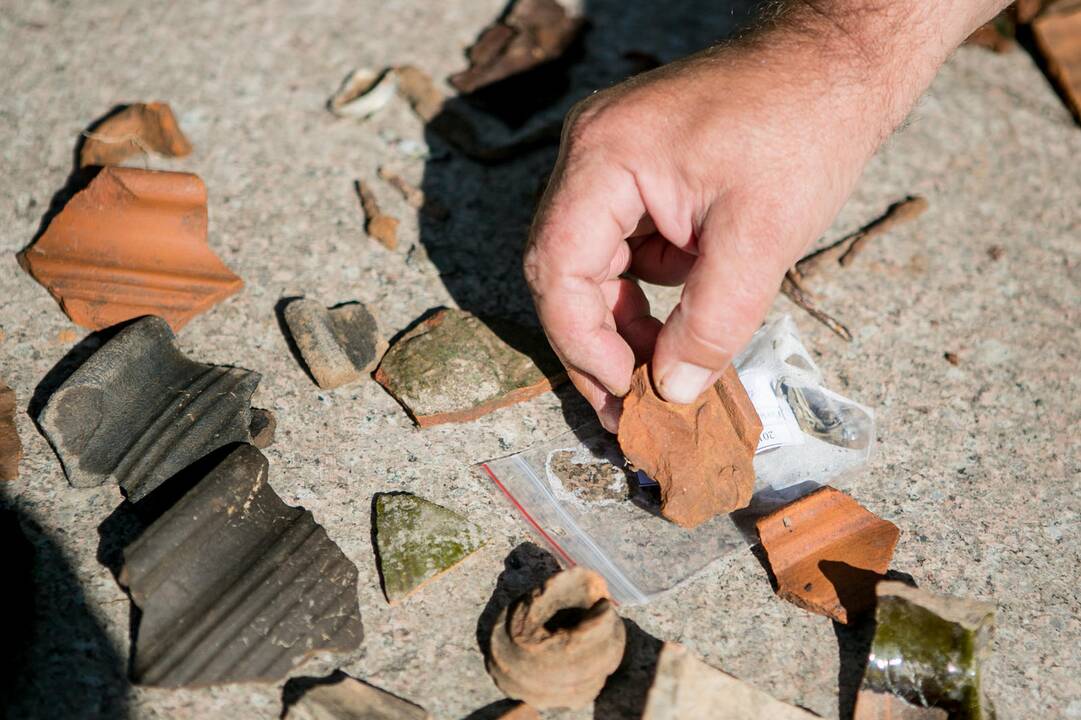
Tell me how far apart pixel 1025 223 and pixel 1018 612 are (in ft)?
4.77

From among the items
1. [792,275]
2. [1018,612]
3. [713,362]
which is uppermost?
[713,362]

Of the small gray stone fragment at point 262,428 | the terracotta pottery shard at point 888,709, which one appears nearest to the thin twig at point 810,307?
the terracotta pottery shard at point 888,709

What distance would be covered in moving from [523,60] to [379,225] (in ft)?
3.22

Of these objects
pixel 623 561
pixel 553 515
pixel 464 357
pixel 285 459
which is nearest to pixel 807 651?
pixel 623 561

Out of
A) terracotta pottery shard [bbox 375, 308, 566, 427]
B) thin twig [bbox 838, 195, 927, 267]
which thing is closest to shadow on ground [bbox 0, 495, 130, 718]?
terracotta pottery shard [bbox 375, 308, 566, 427]

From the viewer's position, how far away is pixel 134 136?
2838mm

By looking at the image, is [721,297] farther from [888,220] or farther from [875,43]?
[888,220]

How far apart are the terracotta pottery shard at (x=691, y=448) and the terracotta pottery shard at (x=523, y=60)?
1.47 m

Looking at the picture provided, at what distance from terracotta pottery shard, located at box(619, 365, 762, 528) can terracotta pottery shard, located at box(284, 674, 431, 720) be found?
0.69 m

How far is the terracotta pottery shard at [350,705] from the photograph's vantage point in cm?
175

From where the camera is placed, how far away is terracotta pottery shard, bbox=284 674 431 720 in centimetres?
175

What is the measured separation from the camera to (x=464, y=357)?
7.79 feet

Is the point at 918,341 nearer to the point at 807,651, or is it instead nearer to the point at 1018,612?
the point at 1018,612

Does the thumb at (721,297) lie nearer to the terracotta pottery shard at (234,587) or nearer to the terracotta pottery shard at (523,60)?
the terracotta pottery shard at (234,587)
